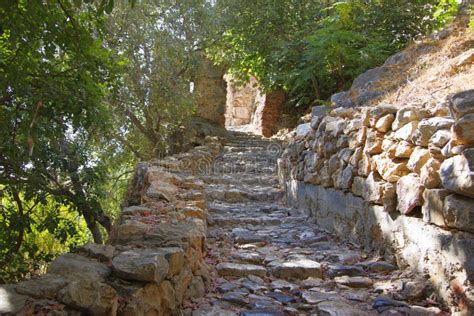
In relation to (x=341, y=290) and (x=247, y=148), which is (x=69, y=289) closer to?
(x=341, y=290)

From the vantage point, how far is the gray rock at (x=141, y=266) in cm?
236

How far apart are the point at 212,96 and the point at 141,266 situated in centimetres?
1361

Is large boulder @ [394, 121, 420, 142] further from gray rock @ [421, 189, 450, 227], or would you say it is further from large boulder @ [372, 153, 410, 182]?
gray rock @ [421, 189, 450, 227]

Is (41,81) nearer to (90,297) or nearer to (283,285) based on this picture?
(90,297)

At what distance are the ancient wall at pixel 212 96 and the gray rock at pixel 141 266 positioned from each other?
13.1m

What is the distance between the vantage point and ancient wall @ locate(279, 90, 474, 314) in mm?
2715

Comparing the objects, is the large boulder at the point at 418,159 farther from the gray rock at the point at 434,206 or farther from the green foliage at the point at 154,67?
the green foliage at the point at 154,67

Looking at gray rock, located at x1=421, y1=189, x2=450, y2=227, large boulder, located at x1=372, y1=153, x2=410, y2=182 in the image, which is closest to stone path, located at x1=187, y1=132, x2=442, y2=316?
gray rock, located at x1=421, y1=189, x2=450, y2=227

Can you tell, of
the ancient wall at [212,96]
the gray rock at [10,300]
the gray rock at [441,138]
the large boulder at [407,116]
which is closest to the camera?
the gray rock at [10,300]

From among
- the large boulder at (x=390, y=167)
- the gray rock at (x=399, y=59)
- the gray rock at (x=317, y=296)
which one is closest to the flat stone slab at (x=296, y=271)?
the gray rock at (x=317, y=296)

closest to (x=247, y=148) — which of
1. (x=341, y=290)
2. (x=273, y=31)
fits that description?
(x=273, y=31)

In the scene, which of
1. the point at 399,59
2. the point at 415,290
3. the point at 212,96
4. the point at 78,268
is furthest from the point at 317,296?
the point at 212,96

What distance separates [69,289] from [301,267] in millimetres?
2283

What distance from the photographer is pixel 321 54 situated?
9648 mm
